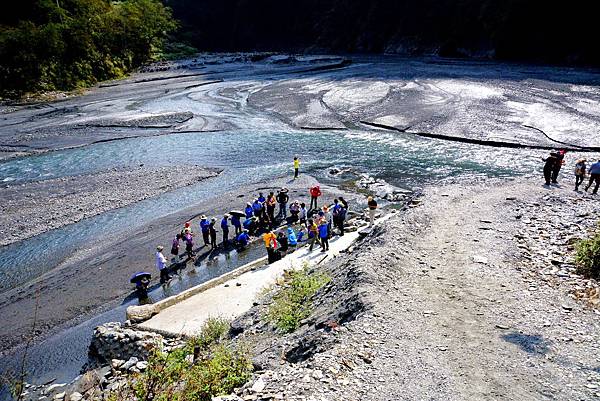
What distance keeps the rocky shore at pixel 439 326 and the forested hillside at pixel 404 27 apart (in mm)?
60329

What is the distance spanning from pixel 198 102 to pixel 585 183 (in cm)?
4253

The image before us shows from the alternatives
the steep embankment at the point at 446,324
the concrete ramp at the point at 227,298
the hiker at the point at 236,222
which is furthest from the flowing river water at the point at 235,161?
the steep embankment at the point at 446,324

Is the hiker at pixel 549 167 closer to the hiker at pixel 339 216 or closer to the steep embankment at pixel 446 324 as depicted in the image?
the steep embankment at pixel 446 324

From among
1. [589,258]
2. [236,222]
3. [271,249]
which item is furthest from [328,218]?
[589,258]

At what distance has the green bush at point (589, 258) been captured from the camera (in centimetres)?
1196

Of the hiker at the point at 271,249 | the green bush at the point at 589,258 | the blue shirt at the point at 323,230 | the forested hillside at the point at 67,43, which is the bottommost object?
the hiker at the point at 271,249

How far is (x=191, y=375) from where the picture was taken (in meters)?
9.04

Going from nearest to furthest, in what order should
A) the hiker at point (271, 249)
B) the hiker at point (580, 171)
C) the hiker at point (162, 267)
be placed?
the hiker at point (162, 267) < the hiker at point (271, 249) < the hiker at point (580, 171)

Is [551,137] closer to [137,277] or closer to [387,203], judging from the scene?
[387,203]

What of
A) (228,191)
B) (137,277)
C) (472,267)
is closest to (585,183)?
(472,267)

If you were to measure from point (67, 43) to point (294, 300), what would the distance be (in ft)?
211

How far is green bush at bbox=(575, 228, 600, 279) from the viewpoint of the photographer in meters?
12.0

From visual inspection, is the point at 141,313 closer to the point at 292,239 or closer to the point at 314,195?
the point at 292,239

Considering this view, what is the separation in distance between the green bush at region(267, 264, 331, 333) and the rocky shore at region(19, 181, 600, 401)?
0.30m
